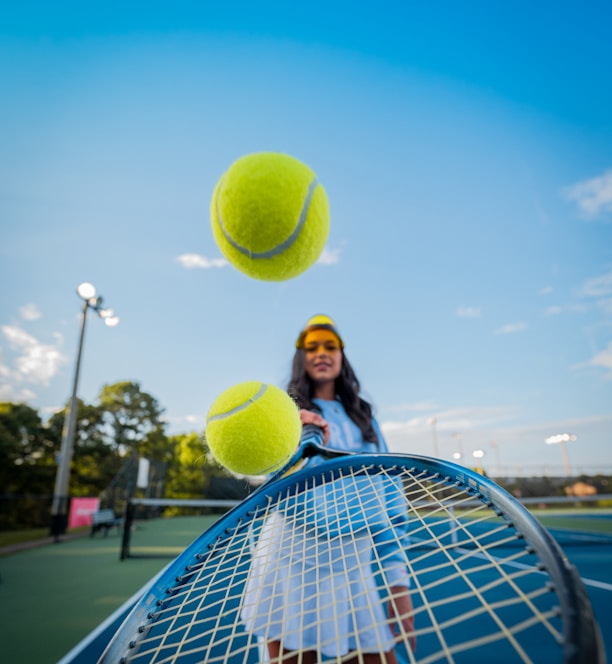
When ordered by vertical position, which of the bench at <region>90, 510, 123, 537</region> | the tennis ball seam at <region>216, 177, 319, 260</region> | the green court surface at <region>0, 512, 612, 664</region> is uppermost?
the tennis ball seam at <region>216, 177, 319, 260</region>

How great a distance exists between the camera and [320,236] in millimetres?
1388

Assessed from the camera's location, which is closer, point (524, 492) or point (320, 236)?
point (320, 236)

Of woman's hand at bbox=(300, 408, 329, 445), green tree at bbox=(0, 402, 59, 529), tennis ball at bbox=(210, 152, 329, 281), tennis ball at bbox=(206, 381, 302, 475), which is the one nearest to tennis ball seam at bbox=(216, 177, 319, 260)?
tennis ball at bbox=(210, 152, 329, 281)

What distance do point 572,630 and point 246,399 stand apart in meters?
0.95

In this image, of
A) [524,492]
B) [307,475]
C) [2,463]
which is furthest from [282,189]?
[524,492]

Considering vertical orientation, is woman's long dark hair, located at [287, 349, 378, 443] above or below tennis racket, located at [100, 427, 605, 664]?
above

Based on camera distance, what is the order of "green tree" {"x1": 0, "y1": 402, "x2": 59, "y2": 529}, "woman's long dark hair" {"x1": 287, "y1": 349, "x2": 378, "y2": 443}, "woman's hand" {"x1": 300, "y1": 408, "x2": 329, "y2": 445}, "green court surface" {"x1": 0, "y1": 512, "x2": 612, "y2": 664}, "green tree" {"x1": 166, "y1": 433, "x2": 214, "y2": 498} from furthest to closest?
"green tree" {"x1": 166, "y1": 433, "x2": 214, "y2": 498}, "green tree" {"x1": 0, "y1": 402, "x2": 59, "y2": 529}, "green court surface" {"x1": 0, "y1": 512, "x2": 612, "y2": 664}, "woman's long dark hair" {"x1": 287, "y1": 349, "x2": 378, "y2": 443}, "woman's hand" {"x1": 300, "y1": 408, "x2": 329, "y2": 445}

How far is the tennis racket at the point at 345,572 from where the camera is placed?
65 cm

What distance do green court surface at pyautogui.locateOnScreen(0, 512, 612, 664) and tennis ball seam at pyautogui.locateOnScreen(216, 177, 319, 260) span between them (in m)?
2.59

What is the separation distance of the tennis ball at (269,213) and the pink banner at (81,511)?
34.8ft

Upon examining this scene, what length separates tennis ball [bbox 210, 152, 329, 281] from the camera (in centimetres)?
122

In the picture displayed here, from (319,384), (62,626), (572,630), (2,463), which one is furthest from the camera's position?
(2,463)

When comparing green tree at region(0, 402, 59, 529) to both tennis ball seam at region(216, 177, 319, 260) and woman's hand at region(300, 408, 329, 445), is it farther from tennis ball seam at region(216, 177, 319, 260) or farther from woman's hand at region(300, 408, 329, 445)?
tennis ball seam at region(216, 177, 319, 260)

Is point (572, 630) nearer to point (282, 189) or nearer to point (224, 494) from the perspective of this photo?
point (282, 189)
